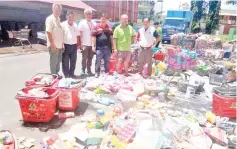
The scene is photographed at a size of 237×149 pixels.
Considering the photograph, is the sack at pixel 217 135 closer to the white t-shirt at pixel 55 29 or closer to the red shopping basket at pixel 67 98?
the red shopping basket at pixel 67 98

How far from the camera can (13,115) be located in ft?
14.6

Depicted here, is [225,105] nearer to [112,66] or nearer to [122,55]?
[122,55]

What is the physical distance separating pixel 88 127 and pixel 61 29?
2.71 m

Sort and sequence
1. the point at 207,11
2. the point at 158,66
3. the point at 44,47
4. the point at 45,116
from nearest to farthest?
the point at 45,116, the point at 158,66, the point at 44,47, the point at 207,11

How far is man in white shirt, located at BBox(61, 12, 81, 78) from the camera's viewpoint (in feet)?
20.4

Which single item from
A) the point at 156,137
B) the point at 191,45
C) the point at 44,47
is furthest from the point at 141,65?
the point at 191,45

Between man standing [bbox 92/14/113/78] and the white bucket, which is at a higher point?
man standing [bbox 92/14/113/78]

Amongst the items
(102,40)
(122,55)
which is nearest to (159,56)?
(122,55)

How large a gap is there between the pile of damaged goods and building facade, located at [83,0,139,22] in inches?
743

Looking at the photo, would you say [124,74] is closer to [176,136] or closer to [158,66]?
[158,66]

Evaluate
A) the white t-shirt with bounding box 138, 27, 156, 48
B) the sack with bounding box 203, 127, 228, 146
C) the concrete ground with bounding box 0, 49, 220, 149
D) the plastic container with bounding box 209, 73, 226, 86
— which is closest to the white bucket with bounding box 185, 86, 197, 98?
the concrete ground with bounding box 0, 49, 220, 149

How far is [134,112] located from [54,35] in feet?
8.79

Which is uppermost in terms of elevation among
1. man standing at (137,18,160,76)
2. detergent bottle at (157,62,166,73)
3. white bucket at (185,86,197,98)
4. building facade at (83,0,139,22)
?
building facade at (83,0,139,22)

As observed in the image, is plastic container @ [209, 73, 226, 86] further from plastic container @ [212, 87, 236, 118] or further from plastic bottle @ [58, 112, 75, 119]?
plastic bottle @ [58, 112, 75, 119]
